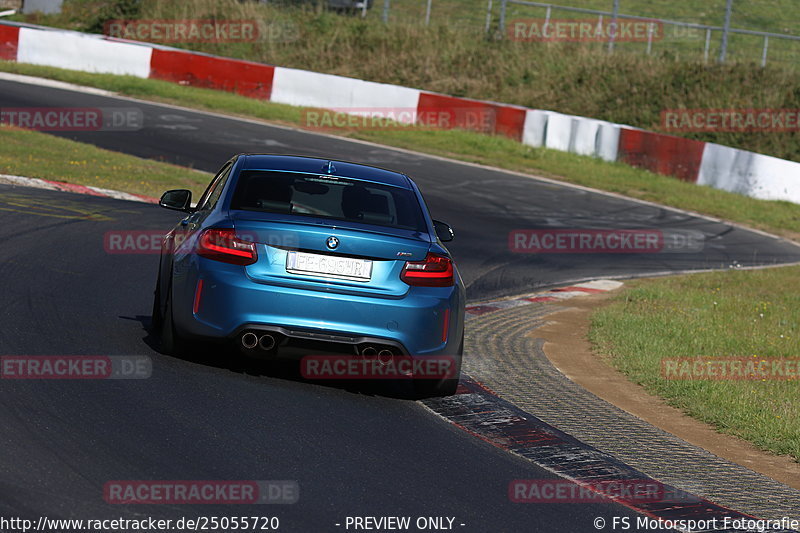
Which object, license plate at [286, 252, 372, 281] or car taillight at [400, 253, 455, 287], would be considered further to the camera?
car taillight at [400, 253, 455, 287]

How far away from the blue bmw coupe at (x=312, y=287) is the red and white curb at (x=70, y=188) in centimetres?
944

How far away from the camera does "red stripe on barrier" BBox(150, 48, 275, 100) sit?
31.8 meters

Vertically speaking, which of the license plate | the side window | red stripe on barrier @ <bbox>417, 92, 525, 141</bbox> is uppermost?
red stripe on barrier @ <bbox>417, 92, 525, 141</bbox>

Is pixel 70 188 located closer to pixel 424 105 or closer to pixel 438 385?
pixel 438 385

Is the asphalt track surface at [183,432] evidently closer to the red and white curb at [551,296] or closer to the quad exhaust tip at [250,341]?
the quad exhaust tip at [250,341]

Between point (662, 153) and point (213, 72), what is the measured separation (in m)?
12.6

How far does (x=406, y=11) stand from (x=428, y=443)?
33340 mm

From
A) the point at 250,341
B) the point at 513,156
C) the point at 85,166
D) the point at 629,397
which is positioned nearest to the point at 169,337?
the point at 250,341

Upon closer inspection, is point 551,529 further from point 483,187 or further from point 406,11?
point 406,11

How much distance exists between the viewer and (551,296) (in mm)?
13930

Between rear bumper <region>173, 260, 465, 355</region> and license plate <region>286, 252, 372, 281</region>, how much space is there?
12 cm

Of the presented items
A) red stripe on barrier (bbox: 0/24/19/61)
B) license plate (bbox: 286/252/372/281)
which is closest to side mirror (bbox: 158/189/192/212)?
license plate (bbox: 286/252/372/281)

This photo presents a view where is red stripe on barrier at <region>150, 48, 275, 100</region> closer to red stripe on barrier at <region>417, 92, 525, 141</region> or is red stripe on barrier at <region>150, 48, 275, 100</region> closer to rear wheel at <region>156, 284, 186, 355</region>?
red stripe on barrier at <region>417, 92, 525, 141</region>

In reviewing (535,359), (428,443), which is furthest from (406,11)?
(428,443)
